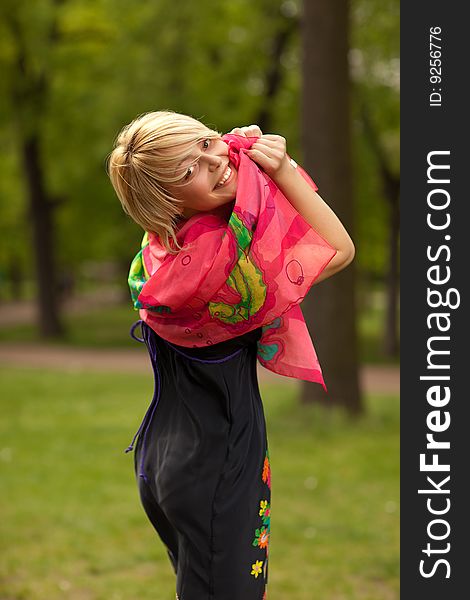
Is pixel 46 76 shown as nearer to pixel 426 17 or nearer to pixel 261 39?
pixel 261 39

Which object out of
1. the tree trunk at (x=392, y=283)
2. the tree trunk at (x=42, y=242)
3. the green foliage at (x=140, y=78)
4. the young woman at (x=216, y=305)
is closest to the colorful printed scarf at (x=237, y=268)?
the young woman at (x=216, y=305)

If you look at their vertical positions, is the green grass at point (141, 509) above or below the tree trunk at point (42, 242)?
below

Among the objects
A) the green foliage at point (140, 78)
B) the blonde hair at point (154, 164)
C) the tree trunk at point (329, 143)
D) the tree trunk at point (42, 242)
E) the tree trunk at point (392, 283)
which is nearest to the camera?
the blonde hair at point (154, 164)

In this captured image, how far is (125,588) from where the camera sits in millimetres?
4676

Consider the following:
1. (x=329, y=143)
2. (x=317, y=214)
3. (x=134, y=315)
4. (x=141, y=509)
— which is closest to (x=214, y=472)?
(x=317, y=214)

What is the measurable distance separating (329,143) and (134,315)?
2194 cm

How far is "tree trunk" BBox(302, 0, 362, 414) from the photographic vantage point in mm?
8164

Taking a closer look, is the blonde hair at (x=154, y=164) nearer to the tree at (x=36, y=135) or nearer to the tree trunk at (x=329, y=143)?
the tree trunk at (x=329, y=143)

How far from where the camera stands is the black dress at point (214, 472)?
247cm

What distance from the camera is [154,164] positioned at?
2316 mm

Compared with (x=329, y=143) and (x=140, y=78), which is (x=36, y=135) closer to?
(x=140, y=78)

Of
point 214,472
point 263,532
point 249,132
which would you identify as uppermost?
point 249,132

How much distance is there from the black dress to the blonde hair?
0.42 meters

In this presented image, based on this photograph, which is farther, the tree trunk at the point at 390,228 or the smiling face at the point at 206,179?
the tree trunk at the point at 390,228
